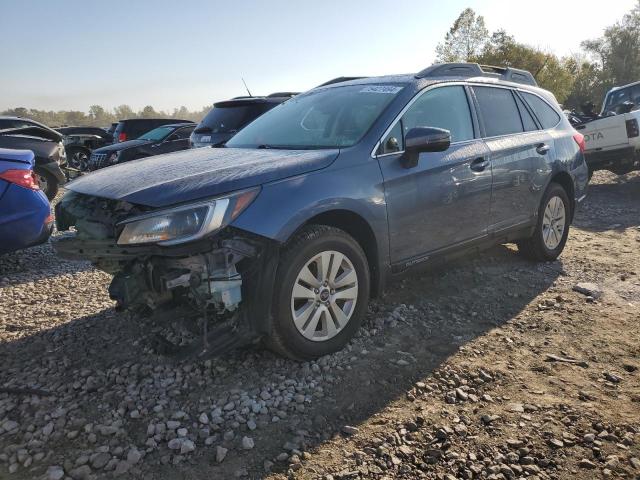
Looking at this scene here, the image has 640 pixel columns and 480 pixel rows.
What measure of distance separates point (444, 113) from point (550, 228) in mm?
1985

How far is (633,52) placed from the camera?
1799 inches

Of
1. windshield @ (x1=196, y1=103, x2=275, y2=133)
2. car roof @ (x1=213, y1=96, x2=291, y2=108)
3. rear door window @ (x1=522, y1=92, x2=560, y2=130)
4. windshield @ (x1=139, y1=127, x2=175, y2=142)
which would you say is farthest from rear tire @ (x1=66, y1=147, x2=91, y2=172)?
rear door window @ (x1=522, y1=92, x2=560, y2=130)

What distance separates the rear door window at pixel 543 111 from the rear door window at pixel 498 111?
337mm

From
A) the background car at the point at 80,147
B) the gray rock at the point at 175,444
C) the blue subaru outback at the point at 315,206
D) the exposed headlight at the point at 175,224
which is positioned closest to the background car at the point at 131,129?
the background car at the point at 80,147

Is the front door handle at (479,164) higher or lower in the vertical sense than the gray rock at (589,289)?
higher

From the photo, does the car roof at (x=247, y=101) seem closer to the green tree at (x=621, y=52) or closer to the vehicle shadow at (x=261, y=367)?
the vehicle shadow at (x=261, y=367)

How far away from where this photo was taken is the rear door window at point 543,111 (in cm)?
489

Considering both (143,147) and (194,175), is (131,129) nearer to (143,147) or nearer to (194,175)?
(143,147)

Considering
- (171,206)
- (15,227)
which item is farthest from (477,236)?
(15,227)

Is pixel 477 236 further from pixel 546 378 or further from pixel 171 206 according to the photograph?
pixel 171 206

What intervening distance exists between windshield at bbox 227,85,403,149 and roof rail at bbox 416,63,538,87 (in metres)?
0.54

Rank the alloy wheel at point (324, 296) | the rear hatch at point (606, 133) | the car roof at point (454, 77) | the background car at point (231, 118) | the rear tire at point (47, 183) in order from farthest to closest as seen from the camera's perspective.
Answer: the rear hatch at point (606, 133) → the rear tire at point (47, 183) → the background car at point (231, 118) → the car roof at point (454, 77) → the alloy wheel at point (324, 296)

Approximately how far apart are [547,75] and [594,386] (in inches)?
1643

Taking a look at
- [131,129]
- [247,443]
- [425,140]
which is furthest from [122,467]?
[131,129]
